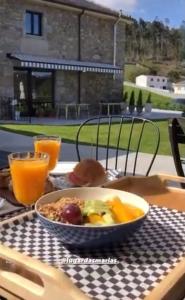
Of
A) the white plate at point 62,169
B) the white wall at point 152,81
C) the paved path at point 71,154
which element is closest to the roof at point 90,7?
the paved path at point 71,154

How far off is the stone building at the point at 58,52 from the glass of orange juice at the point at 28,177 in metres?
15.0

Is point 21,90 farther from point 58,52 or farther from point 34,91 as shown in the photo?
point 58,52

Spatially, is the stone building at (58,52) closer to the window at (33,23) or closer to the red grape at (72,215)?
the window at (33,23)

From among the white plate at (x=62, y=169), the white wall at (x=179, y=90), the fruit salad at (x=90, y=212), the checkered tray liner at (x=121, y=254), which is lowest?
the checkered tray liner at (x=121, y=254)

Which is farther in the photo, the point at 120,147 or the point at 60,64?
the point at 60,64

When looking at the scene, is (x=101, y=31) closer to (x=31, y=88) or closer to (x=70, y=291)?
(x=31, y=88)

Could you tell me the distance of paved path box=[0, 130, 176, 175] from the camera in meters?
6.91

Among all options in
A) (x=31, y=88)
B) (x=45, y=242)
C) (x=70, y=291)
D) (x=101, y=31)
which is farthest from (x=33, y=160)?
(x=101, y=31)

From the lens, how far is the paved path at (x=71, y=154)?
691cm

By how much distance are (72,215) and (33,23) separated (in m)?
17.4

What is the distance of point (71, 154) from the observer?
815 cm

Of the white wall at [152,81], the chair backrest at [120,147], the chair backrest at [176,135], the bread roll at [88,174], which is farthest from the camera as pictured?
the white wall at [152,81]

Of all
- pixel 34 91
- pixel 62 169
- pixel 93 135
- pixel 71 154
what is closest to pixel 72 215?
pixel 62 169

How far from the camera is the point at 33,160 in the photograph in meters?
1.62
